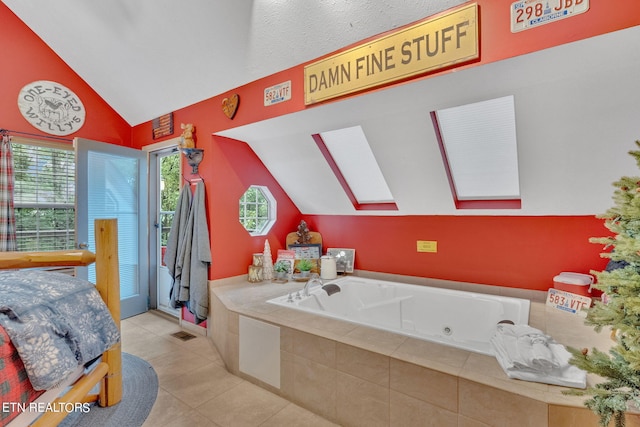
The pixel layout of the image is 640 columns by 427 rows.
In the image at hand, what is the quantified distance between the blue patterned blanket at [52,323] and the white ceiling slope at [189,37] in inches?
70.9

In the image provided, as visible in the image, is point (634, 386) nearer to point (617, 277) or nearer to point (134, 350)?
point (617, 277)

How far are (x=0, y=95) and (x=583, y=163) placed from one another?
15.4 feet

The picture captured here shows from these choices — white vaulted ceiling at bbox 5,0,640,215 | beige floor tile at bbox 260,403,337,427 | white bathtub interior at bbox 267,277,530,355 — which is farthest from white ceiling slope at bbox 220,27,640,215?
beige floor tile at bbox 260,403,337,427

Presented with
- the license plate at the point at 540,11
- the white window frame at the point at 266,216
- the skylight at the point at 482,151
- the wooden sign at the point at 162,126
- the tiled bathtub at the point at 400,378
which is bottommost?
the tiled bathtub at the point at 400,378

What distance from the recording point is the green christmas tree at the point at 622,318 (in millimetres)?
872

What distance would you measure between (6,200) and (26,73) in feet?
4.18

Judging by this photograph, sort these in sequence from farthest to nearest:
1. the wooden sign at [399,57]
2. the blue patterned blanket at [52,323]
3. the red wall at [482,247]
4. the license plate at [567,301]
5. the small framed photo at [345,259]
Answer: the small framed photo at [345,259] → the red wall at [482,247] → the license plate at [567,301] → the wooden sign at [399,57] → the blue patterned blanket at [52,323]

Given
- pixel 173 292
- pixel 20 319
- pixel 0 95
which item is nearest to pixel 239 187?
pixel 173 292

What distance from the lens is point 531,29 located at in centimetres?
134

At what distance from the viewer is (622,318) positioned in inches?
35.3

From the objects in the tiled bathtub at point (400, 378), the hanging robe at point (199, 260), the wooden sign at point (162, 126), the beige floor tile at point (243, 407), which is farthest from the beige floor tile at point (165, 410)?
the wooden sign at point (162, 126)

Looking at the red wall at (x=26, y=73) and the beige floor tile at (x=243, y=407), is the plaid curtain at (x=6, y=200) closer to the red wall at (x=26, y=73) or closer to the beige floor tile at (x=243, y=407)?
the red wall at (x=26, y=73)

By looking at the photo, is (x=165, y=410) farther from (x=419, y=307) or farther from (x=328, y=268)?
(x=419, y=307)

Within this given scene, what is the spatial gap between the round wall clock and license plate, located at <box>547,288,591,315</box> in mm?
4609
